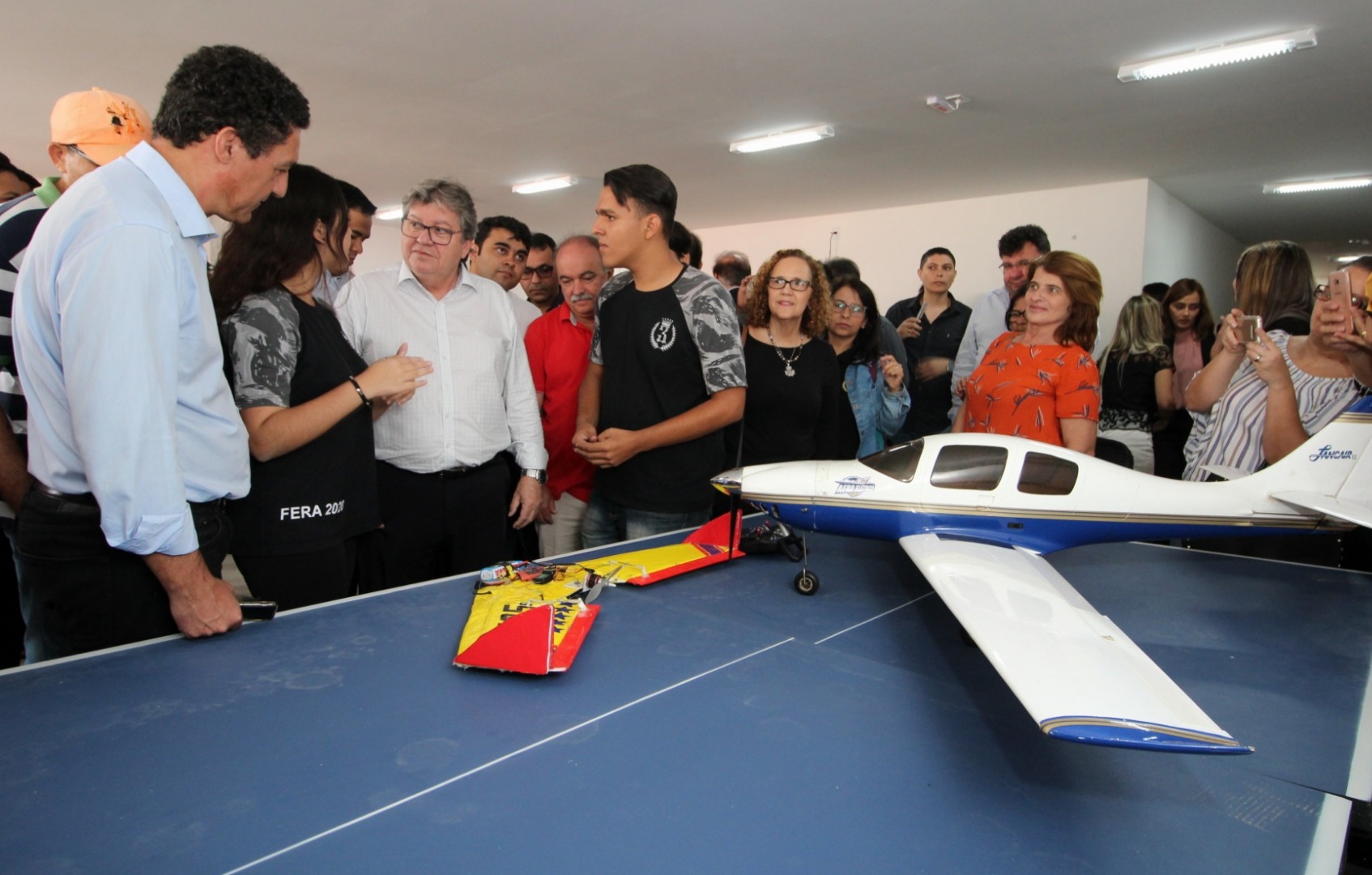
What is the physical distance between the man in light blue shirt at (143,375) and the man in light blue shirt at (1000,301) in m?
4.31

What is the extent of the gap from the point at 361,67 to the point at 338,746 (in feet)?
20.5

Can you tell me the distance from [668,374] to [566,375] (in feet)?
2.52

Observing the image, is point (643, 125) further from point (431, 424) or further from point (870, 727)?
point (870, 727)

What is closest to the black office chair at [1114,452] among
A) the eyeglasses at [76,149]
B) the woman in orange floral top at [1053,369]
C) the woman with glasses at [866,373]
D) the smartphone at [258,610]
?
the woman in orange floral top at [1053,369]

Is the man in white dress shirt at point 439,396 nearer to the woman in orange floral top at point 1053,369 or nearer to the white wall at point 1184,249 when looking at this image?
the woman in orange floral top at point 1053,369

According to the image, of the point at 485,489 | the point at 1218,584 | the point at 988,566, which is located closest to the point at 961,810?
the point at 988,566

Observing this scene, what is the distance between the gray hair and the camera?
242cm

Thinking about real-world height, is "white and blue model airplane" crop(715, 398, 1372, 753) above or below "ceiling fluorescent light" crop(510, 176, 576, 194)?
below

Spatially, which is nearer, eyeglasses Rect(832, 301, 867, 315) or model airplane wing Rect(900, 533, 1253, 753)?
model airplane wing Rect(900, 533, 1253, 753)

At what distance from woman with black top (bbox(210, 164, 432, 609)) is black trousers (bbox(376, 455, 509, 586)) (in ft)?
1.00

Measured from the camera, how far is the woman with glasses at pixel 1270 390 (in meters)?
2.62

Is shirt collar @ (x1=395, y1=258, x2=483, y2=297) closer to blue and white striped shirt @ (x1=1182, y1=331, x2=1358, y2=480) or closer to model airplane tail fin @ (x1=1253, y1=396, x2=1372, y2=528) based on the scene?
model airplane tail fin @ (x1=1253, y1=396, x2=1372, y2=528)

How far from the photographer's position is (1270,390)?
267 centimetres

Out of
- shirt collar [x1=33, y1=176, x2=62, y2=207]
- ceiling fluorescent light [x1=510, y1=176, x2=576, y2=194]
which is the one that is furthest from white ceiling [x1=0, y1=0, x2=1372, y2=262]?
shirt collar [x1=33, y1=176, x2=62, y2=207]
